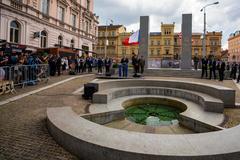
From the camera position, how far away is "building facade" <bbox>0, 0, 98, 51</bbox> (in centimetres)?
2166

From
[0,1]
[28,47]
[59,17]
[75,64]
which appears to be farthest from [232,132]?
[59,17]

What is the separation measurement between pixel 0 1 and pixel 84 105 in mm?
18733

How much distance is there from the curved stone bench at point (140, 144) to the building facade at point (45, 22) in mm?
21445

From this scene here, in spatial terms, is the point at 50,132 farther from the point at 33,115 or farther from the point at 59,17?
the point at 59,17

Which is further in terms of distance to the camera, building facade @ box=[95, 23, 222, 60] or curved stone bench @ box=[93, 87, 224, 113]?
building facade @ box=[95, 23, 222, 60]

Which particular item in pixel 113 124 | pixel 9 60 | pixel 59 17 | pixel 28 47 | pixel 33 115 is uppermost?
pixel 59 17

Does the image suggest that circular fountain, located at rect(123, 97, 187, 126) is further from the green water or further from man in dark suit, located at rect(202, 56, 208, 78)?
man in dark suit, located at rect(202, 56, 208, 78)

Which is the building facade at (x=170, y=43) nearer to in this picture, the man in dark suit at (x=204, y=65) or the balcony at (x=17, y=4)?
the balcony at (x=17, y=4)

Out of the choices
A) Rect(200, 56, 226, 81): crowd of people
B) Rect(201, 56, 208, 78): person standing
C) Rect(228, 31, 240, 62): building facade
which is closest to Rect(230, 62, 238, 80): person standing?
Rect(200, 56, 226, 81): crowd of people

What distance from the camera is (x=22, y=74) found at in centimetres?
1223

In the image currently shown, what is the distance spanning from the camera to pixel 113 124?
744cm

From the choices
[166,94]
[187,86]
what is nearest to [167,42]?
[187,86]

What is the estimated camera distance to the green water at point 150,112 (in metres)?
8.58

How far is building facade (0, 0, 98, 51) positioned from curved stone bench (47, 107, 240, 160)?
21.4 m
